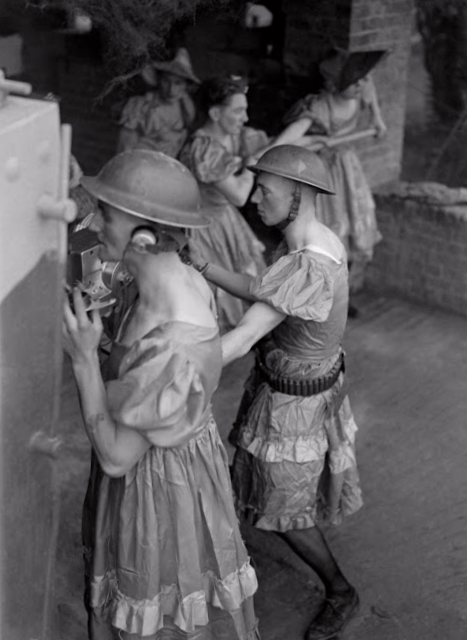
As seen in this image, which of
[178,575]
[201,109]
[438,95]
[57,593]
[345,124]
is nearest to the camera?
[178,575]

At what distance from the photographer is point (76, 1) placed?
14.4 ft

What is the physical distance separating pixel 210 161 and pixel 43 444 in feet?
10.0

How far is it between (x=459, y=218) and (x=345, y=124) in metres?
1.02

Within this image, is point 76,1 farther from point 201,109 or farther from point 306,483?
Answer: point 306,483

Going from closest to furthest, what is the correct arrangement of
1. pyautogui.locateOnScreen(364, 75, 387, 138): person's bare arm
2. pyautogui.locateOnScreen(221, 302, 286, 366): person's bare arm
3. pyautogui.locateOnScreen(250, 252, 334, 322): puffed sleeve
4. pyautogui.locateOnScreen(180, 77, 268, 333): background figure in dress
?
pyautogui.locateOnScreen(221, 302, 286, 366): person's bare arm → pyautogui.locateOnScreen(250, 252, 334, 322): puffed sleeve → pyautogui.locateOnScreen(180, 77, 268, 333): background figure in dress → pyautogui.locateOnScreen(364, 75, 387, 138): person's bare arm

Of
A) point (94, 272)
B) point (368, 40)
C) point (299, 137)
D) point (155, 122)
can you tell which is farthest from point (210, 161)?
point (94, 272)

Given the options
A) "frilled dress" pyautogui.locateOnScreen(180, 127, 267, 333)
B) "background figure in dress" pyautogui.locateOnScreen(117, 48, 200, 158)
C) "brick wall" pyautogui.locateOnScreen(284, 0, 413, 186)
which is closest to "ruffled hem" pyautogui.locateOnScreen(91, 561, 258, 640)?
"frilled dress" pyautogui.locateOnScreen(180, 127, 267, 333)

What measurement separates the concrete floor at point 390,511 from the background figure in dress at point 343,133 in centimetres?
69

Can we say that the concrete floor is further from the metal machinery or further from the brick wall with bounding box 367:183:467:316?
the metal machinery

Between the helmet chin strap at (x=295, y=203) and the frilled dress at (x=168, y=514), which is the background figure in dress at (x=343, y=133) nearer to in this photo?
the helmet chin strap at (x=295, y=203)

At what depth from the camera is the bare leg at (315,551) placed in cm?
374

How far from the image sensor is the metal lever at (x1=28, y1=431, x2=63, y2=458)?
251 cm

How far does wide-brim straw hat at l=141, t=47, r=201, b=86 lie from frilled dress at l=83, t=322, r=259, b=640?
3.25m

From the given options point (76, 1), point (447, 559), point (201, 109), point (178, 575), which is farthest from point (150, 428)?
point (201, 109)
